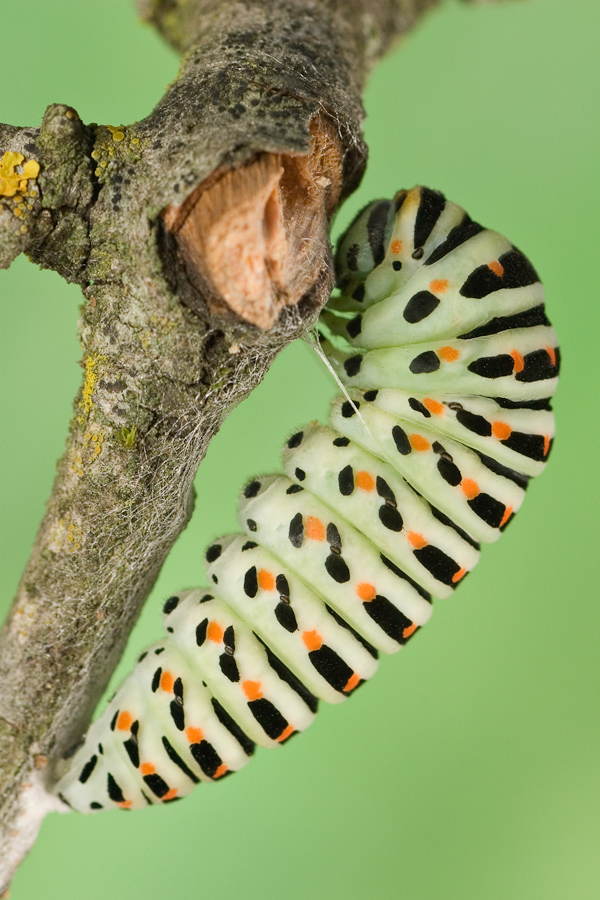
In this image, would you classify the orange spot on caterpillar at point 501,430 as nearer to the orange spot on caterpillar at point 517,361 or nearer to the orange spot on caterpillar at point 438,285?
the orange spot on caterpillar at point 517,361

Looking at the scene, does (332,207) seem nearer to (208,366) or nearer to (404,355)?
(404,355)

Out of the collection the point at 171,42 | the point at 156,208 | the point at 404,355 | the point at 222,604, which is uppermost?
the point at 171,42

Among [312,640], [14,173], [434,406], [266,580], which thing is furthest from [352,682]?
[14,173]

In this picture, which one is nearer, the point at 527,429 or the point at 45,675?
the point at 45,675

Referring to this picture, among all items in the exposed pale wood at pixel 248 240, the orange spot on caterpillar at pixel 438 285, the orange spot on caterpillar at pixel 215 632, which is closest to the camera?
the exposed pale wood at pixel 248 240

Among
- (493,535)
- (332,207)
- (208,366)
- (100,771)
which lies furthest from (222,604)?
(332,207)

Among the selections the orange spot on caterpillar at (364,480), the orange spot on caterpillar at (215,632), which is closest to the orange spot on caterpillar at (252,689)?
the orange spot on caterpillar at (215,632)
